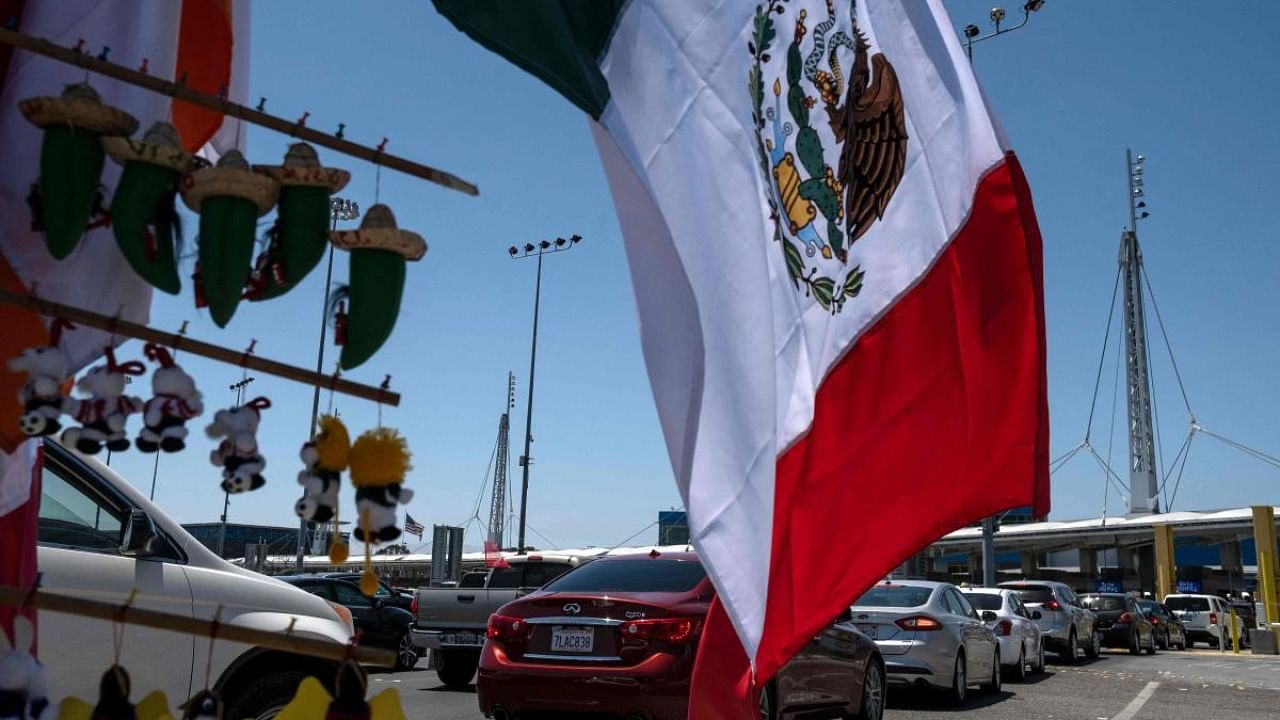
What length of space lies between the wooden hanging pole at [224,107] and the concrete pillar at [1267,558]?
1650 inches

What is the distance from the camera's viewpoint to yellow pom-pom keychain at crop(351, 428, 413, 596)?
207cm

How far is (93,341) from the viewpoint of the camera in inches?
87.6

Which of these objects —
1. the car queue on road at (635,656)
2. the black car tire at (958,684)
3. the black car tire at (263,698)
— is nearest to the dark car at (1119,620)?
the black car tire at (958,684)

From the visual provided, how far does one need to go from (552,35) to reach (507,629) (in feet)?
20.6

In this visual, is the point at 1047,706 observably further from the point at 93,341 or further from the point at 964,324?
the point at 93,341

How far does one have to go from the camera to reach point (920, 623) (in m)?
13.5

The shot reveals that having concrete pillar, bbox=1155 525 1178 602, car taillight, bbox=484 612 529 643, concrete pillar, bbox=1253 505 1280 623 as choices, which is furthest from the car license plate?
concrete pillar, bbox=1155 525 1178 602

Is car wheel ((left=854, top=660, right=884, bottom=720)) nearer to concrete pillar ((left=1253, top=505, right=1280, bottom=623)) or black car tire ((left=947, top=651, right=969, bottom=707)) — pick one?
black car tire ((left=947, top=651, right=969, bottom=707))

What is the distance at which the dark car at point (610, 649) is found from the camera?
7.59 meters

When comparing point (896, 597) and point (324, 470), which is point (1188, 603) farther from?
point (324, 470)

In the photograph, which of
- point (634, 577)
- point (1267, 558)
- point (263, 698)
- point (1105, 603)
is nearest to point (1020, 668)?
point (634, 577)

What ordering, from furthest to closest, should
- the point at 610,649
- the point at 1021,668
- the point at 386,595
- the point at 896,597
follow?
the point at 386,595 → the point at 1021,668 → the point at 896,597 → the point at 610,649

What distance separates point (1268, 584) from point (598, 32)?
42.0 m

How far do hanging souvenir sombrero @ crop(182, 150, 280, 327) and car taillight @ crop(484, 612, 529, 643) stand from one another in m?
6.45
